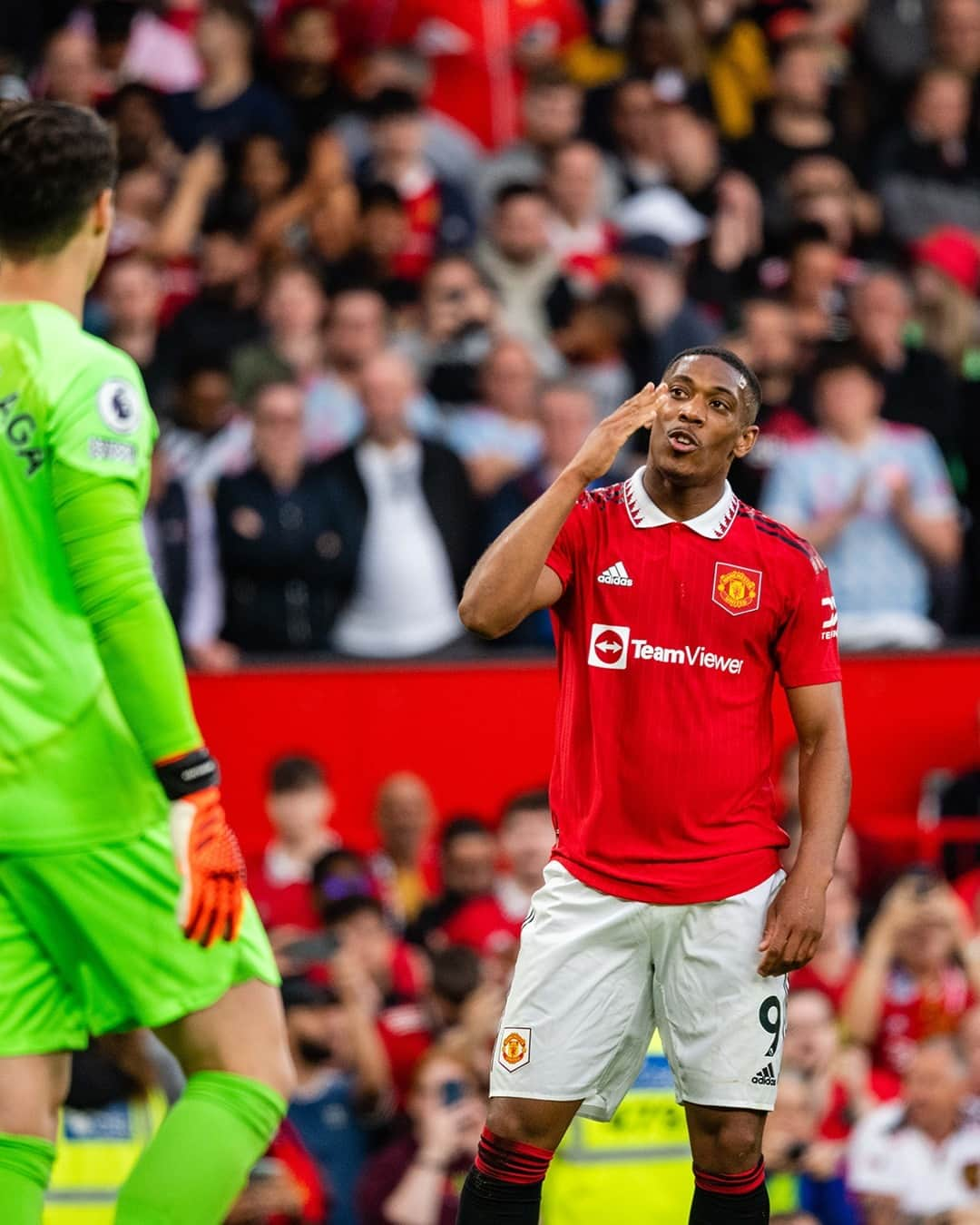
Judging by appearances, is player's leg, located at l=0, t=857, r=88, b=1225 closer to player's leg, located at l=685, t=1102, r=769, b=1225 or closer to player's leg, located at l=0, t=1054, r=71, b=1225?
player's leg, located at l=0, t=1054, r=71, b=1225

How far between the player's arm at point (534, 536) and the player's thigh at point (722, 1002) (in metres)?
0.74

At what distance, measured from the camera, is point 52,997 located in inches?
159

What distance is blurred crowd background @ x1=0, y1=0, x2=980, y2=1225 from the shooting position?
7000 millimetres

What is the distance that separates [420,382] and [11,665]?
6.44 m

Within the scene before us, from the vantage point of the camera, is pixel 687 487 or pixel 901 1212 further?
pixel 901 1212

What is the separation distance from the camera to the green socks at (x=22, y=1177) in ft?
12.8

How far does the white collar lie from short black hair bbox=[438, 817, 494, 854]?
3457 mm

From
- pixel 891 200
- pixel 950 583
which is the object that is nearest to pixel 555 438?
pixel 950 583

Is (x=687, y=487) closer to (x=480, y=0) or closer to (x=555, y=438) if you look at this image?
(x=555, y=438)

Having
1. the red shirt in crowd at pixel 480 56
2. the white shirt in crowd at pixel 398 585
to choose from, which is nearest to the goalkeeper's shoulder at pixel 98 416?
the white shirt in crowd at pixel 398 585

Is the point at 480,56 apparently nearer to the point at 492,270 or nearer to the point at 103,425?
the point at 492,270

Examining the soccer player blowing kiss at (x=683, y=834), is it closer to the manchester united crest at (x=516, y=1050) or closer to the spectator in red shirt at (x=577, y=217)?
the manchester united crest at (x=516, y=1050)

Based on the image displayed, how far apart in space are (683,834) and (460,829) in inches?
140

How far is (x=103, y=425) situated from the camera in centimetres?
392
